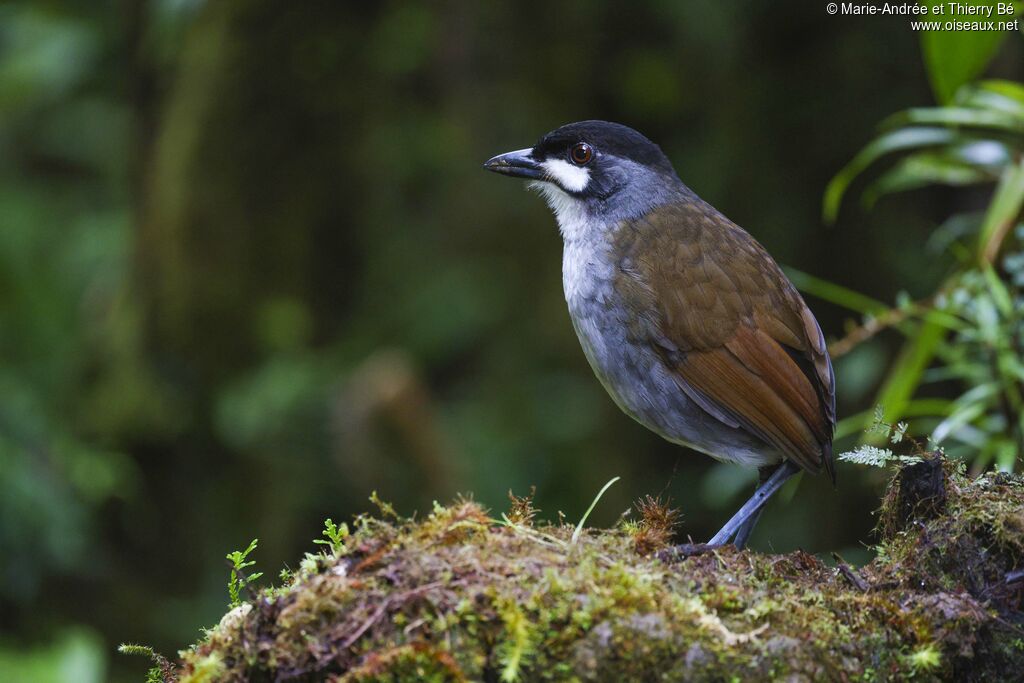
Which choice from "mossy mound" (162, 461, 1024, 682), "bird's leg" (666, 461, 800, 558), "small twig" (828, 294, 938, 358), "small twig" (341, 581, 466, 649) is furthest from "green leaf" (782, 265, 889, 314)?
"small twig" (341, 581, 466, 649)

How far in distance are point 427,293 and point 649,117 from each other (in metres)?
1.78

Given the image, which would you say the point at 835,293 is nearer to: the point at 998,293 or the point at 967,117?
the point at 998,293

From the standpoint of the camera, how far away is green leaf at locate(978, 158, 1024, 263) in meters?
3.78

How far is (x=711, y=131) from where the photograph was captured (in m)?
6.53

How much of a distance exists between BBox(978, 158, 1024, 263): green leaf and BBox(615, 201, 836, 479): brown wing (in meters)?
0.94

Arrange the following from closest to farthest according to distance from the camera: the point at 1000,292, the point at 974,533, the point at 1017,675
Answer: the point at 1017,675, the point at 974,533, the point at 1000,292

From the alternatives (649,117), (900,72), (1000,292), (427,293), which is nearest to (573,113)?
(649,117)

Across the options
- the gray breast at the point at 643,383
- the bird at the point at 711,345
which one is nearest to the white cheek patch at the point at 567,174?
the bird at the point at 711,345

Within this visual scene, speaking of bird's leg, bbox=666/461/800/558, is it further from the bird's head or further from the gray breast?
the bird's head

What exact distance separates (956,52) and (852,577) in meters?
1.94

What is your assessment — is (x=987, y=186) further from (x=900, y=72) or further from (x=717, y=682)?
(x=717, y=682)

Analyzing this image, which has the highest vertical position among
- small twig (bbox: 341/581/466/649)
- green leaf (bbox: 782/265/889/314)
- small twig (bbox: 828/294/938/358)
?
green leaf (bbox: 782/265/889/314)

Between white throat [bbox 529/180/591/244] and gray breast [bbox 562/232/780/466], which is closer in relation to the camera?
gray breast [bbox 562/232/780/466]

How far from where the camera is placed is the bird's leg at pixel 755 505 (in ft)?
9.25
